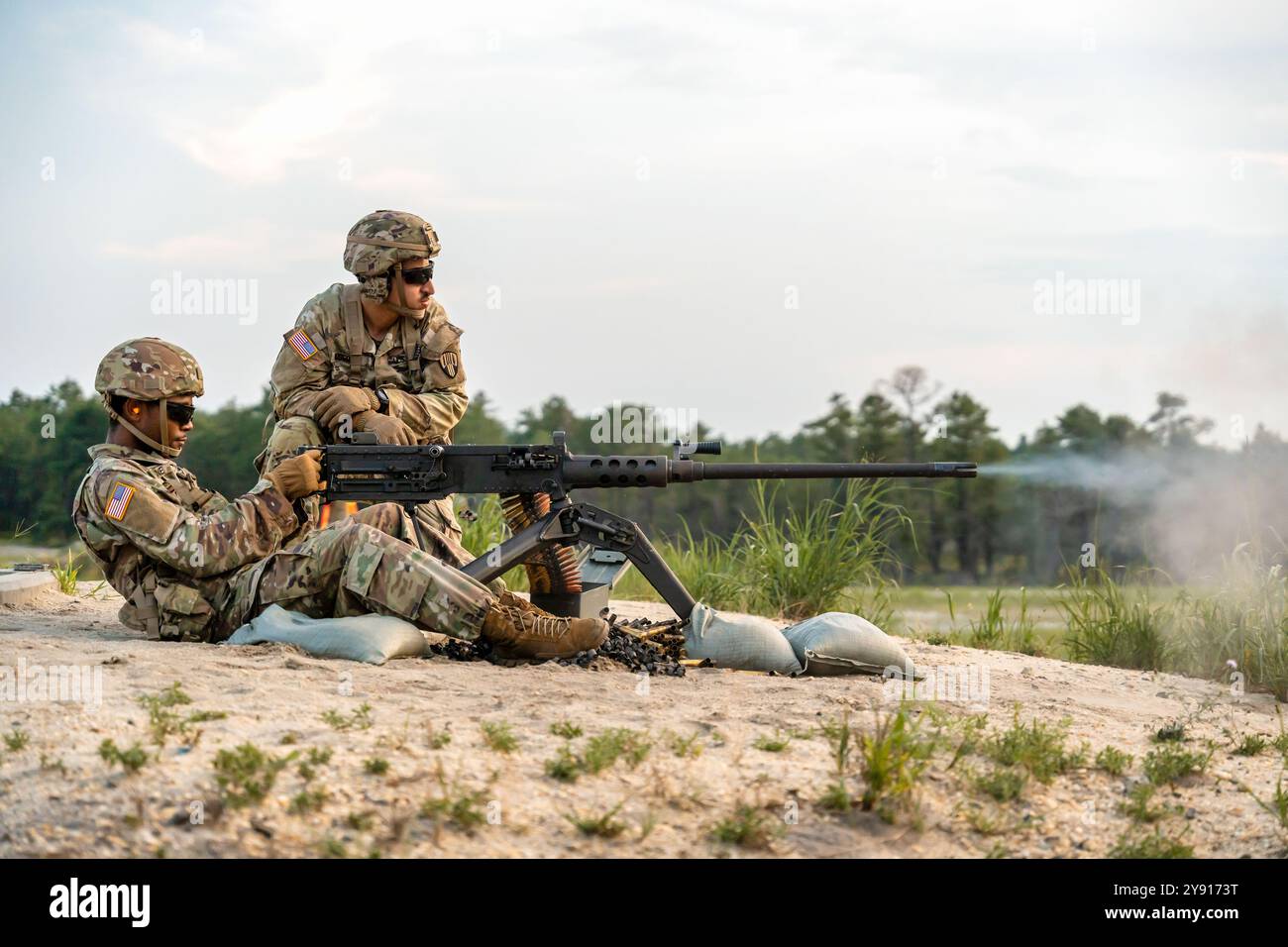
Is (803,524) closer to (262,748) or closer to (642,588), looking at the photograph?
(642,588)

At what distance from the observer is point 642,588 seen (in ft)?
36.2

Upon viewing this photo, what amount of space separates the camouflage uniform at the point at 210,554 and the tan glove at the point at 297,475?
6cm

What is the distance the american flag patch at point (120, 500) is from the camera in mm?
6129

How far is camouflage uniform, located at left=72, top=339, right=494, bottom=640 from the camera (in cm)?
622

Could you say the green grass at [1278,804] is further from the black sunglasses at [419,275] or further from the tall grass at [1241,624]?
the black sunglasses at [419,275]

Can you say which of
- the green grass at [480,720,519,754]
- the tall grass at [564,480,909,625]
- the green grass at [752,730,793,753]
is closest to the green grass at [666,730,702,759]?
the green grass at [752,730,793,753]

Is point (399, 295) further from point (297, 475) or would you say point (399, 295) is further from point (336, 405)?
point (297, 475)

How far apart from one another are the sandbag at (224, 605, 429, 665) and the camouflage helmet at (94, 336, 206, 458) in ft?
Answer: 3.15

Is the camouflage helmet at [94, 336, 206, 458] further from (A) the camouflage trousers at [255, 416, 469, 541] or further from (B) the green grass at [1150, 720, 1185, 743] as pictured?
(B) the green grass at [1150, 720, 1185, 743]

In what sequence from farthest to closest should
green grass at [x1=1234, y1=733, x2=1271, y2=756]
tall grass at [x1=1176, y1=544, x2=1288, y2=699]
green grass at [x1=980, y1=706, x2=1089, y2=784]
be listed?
tall grass at [x1=1176, y1=544, x2=1288, y2=699], green grass at [x1=1234, y1=733, x2=1271, y2=756], green grass at [x1=980, y1=706, x2=1089, y2=784]

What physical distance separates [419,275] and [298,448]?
3.85 ft

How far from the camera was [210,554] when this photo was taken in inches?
248
